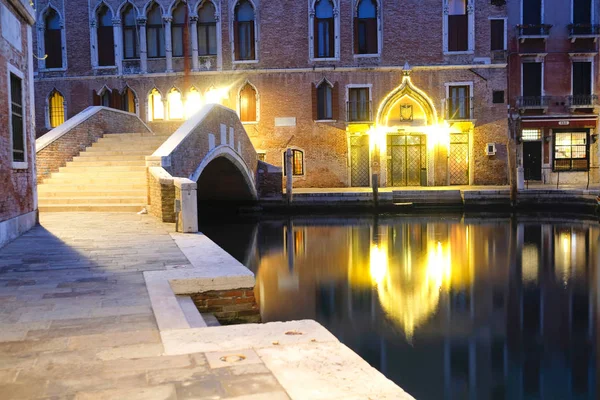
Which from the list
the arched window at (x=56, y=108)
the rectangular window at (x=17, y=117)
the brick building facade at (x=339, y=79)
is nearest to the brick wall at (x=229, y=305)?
the rectangular window at (x=17, y=117)

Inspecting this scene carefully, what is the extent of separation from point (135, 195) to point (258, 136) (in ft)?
34.8

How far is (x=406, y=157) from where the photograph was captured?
72.8ft

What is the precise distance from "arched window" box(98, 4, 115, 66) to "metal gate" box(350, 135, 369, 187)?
355 inches

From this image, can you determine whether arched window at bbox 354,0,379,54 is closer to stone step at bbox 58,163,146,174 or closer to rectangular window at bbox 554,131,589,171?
rectangular window at bbox 554,131,589,171

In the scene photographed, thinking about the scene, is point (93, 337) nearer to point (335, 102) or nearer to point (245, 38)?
point (335, 102)

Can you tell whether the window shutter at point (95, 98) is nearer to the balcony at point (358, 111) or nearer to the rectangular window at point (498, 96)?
the balcony at point (358, 111)

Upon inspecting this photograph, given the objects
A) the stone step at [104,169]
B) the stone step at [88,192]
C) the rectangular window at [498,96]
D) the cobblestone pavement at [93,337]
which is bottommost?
the cobblestone pavement at [93,337]

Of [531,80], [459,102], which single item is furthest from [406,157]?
[531,80]

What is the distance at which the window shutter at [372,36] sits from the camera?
21812 millimetres

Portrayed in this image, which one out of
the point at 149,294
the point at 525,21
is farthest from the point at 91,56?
the point at 149,294

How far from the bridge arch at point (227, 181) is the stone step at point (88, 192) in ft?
11.8

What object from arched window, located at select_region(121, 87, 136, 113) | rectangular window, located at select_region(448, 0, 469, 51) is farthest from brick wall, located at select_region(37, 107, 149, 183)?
rectangular window, located at select_region(448, 0, 469, 51)

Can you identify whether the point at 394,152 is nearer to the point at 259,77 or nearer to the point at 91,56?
the point at 259,77

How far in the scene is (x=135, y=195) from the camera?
11.7 metres
